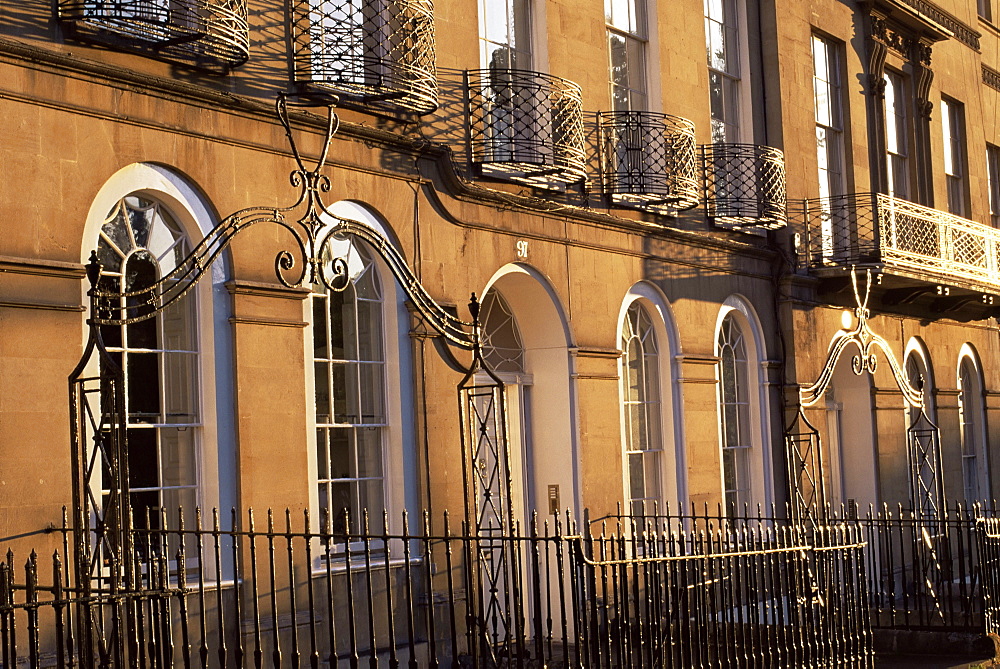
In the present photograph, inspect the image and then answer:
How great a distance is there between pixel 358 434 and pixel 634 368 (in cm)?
463

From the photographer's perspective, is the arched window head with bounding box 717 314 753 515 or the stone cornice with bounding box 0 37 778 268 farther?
the arched window head with bounding box 717 314 753 515

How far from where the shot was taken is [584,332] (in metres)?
14.4

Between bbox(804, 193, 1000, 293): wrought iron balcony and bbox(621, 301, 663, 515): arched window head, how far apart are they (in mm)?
3733

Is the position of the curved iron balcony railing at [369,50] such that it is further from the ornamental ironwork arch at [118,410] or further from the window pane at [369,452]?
the window pane at [369,452]

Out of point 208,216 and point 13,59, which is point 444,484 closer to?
point 208,216

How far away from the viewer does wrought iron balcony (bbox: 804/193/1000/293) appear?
60.8 feet

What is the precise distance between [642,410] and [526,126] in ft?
12.9

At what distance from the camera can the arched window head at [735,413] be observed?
17109mm

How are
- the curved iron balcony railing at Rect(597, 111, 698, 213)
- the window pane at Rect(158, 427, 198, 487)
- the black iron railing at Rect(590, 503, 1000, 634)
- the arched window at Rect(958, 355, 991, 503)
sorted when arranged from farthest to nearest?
the arched window at Rect(958, 355, 991, 503)
the curved iron balcony railing at Rect(597, 111, 698, 213)
the black iron railing at Rect(590, 503, 1000, 634)
the window pane at Rect(158, 427, 198, 487)

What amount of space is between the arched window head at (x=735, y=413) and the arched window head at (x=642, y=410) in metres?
1.44

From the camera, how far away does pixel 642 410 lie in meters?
15.7

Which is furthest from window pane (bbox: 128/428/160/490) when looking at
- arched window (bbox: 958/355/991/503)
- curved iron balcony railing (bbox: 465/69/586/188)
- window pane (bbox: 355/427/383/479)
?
arched window (bbox: 958/355/991/503)

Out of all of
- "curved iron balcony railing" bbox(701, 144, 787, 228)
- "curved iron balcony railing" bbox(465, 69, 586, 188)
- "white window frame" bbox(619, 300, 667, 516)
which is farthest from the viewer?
"curved iron balcony railing" bbox(701, 144, 787, 228)

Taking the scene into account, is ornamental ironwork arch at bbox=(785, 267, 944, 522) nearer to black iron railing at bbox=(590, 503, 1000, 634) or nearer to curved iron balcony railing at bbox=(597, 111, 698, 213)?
black iron railing at bbox=(590, 503, 1000, 634)
